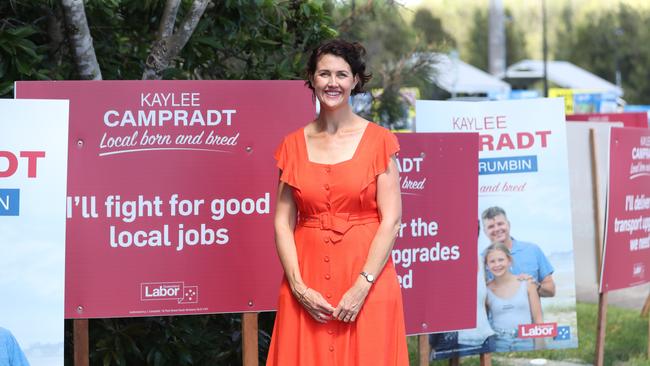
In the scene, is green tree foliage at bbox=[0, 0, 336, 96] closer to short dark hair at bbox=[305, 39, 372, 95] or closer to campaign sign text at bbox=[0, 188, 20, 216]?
campaign sign text at bbox=[0, 188, 20, 216]

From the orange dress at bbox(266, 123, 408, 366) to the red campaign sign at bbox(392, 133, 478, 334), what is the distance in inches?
49.3

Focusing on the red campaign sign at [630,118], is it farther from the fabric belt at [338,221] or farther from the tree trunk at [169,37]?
the fabric belt at [338,221]

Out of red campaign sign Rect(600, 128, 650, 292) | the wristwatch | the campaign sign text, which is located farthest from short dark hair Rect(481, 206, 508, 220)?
the campaign sign text

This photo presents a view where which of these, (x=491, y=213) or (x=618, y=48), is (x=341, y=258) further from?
(x=618, y=48)

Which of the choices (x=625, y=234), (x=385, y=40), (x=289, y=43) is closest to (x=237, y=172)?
(x=289, y=43)

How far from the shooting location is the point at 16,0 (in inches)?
249

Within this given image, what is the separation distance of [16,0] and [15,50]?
1.67ft

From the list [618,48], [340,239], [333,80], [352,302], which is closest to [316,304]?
[352,302]

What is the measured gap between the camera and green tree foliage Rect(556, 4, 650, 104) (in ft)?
185

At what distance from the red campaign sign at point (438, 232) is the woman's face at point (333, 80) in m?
1.31

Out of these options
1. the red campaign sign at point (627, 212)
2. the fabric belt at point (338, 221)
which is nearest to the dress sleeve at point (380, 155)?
the fabric belt at point (338, 221)

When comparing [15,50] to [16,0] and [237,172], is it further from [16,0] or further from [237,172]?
[237,172]

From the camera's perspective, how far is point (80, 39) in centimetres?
596

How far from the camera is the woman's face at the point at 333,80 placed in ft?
14.1
